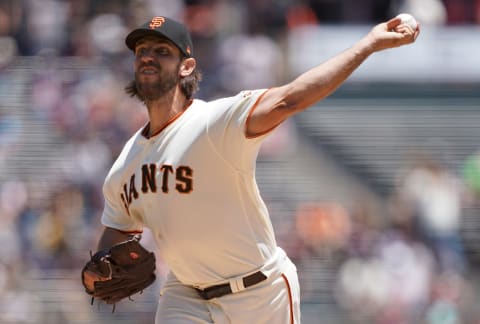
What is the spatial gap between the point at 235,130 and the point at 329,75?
1.82 ft

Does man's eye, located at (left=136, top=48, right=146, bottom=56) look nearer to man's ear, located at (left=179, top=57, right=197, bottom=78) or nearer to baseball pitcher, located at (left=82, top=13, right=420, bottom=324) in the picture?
baseball pitcher, located at (left=82, top=13, right=420, bottom=324)

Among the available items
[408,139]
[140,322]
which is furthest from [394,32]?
[408,139]

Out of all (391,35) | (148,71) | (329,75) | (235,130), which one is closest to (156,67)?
(148,71)

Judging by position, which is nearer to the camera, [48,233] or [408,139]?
[48,233]

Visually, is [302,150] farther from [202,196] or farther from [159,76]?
[202,196]

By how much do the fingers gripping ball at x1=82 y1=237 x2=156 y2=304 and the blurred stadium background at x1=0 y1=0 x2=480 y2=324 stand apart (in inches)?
201

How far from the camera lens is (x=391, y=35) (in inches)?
191

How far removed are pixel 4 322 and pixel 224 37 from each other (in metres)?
4.40

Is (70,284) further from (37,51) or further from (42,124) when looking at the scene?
(37,51)

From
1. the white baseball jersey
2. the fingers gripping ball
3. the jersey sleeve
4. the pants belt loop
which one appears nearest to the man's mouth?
the white baseball jersey

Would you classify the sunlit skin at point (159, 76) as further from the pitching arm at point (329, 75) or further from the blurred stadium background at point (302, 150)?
the blurred stadium background at point (302, 150)

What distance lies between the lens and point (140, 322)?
36.2 ft

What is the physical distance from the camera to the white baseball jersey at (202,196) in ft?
17.4

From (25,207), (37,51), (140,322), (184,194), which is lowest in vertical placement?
(140,322)
